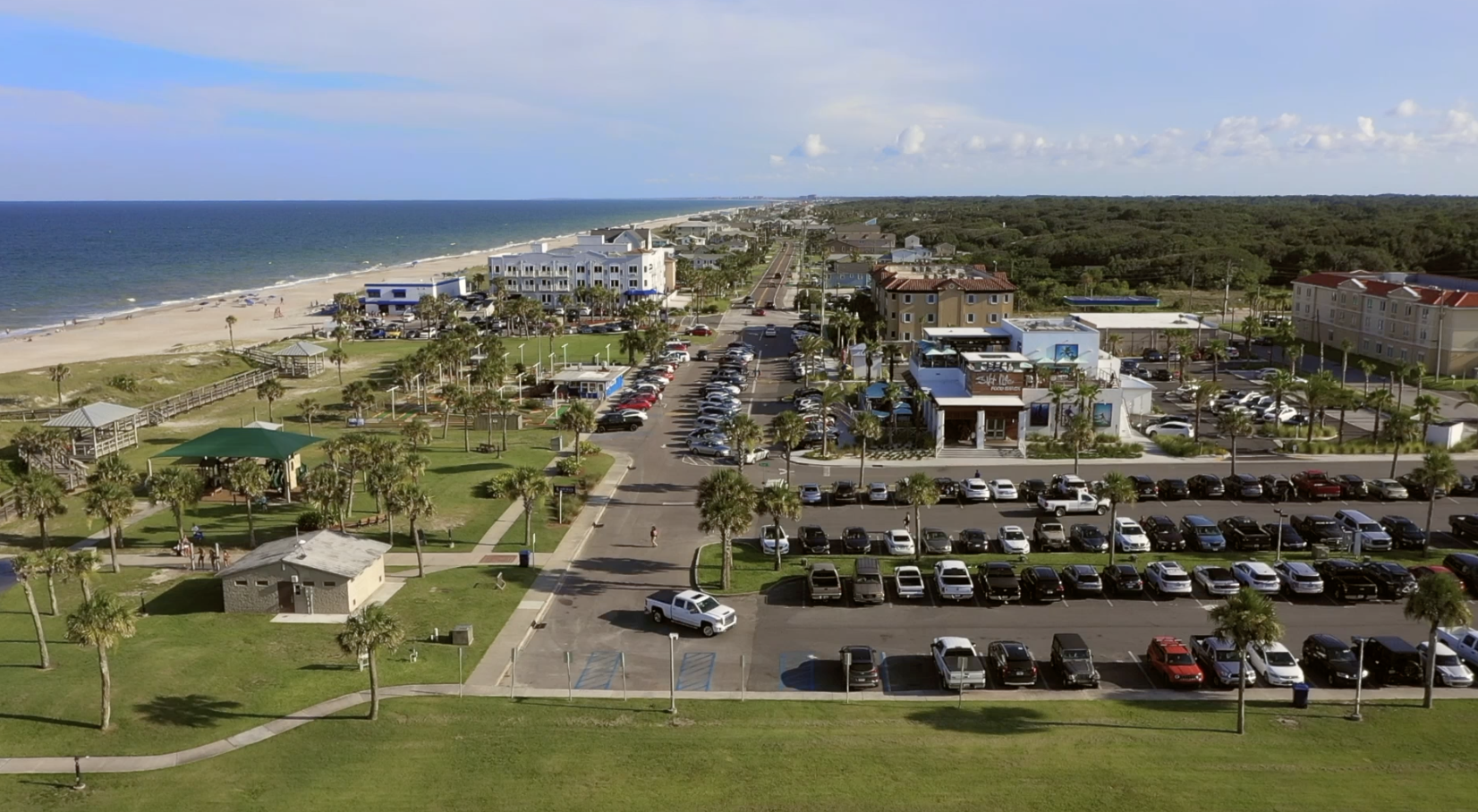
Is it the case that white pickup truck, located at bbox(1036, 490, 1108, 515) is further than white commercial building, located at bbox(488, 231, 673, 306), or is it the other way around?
white commercial building, located at bbox(488, 231, 673, 306)

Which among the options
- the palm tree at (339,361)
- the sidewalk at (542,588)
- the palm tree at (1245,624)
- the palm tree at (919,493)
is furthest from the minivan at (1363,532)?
the palm tree at (339,361)

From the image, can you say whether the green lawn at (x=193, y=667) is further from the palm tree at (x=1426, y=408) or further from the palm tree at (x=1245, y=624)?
the palm tree at (x=1426, y=408)

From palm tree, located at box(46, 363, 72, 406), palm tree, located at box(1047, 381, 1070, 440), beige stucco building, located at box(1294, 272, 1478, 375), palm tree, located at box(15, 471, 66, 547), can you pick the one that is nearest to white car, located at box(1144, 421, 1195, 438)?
palm tree, located at box(1047, 381, 1070, 440)

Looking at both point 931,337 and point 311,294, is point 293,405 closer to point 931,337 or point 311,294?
point 931,337

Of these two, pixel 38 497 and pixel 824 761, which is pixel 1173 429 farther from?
pixel 38 497

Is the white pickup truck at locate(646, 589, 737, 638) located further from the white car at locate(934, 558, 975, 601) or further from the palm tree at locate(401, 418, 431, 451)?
the palm tree at locate(401, 418, 431, 451)
